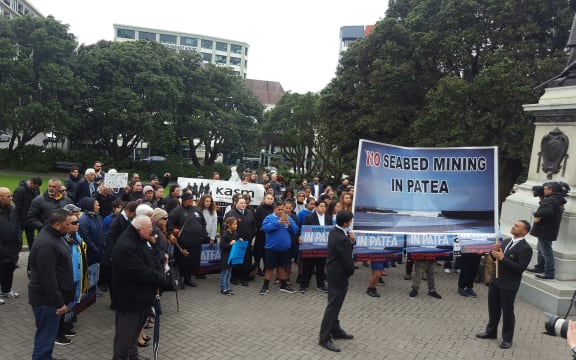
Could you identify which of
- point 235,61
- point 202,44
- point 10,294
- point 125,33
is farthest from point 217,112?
point 235,61

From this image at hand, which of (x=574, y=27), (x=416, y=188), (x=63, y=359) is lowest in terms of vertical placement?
(x=63, y=359)

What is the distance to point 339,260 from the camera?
19.7 ft

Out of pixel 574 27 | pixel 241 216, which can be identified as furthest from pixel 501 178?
pixel 241 216

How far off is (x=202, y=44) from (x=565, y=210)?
104713 mm

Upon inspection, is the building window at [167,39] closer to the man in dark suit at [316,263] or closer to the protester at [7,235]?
the man in dark suit at [316,263]

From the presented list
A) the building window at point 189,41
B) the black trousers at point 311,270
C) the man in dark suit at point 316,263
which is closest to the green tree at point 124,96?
the man in dark suit at point 316,263

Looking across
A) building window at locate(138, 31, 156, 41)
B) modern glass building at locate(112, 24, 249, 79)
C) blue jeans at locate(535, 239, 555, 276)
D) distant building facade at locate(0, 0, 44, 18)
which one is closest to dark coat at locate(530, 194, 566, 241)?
blue jeans at locate(535, 239, 555, 276)

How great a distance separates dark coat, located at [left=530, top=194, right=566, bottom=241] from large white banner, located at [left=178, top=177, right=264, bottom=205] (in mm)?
6974

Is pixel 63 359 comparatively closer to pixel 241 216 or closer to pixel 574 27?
pixel 241 216

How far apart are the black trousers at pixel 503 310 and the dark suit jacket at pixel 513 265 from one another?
10 centimetres

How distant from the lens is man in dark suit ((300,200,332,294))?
29.3ft

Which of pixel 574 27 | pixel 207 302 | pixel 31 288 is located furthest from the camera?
pixel 574 27

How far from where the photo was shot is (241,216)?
8.80m

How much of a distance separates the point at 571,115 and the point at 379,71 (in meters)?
12.2
